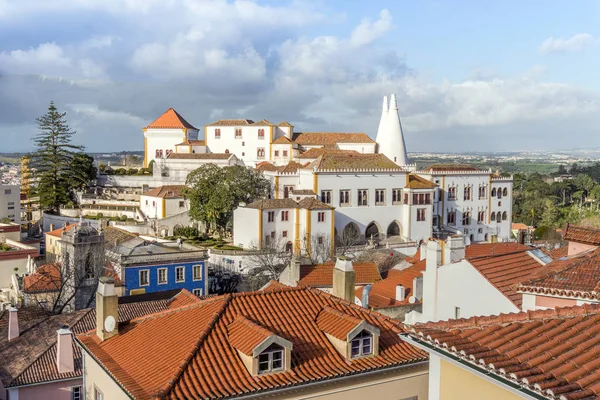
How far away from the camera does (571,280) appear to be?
28.5 ft

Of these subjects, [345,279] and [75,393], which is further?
[75,393]

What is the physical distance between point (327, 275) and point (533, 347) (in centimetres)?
2387

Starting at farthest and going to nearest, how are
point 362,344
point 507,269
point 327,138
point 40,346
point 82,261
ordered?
point 327,138 → point 82,261 → point 40,346 → point 507,269 → point 362,344

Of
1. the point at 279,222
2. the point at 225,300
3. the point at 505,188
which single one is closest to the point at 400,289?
the point at 225,300

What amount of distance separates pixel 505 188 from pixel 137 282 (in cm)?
4075

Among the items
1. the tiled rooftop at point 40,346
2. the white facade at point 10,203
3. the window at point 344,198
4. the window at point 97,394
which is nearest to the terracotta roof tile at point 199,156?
the white facade at point 10,203

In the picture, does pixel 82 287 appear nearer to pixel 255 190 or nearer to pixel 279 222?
pixel 279 222

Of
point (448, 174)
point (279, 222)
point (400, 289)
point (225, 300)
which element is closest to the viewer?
point (225, 300)

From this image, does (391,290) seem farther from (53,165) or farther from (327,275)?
(53,165)

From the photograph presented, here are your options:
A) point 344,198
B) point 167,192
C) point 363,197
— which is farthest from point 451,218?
point 167,192

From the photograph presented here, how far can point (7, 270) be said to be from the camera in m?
39.9

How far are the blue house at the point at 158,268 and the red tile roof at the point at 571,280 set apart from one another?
2670 centimetres

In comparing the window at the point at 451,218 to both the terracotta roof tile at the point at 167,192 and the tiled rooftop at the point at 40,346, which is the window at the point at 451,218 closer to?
the terracotta roof tile at the point at 167,192

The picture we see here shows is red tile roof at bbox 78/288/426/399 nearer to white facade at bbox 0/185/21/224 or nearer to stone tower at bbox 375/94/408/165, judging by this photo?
white facade at bbox 0/185/21/224
